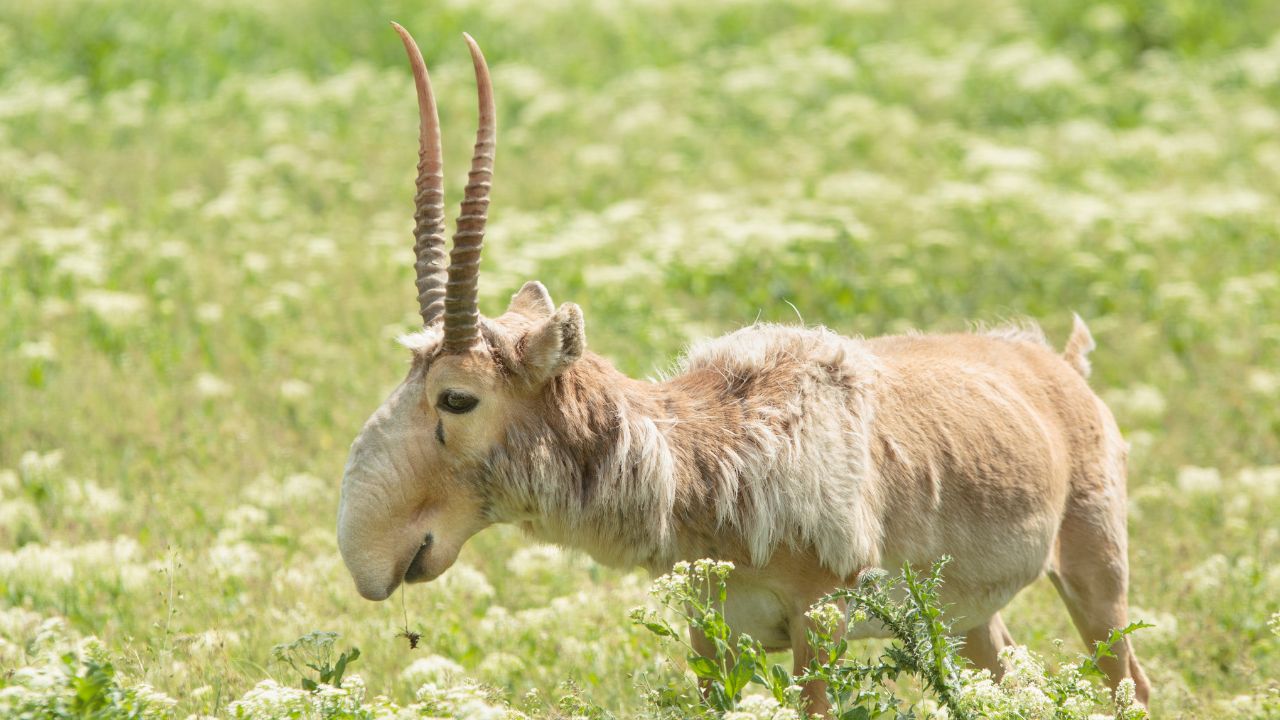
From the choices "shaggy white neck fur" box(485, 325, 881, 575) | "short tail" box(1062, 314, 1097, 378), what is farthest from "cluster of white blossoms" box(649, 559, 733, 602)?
"short tail" box(1062, 314, 1097, 378)

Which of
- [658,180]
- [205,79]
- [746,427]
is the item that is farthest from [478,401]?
[205,79]

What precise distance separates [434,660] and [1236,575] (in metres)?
4.28

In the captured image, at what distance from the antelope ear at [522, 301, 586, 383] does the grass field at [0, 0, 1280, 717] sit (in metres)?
1.56

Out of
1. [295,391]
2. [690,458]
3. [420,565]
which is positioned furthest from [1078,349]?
[295,391]

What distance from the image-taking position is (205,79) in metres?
16.3

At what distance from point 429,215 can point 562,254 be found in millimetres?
5928

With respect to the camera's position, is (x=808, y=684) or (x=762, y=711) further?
(x=808, y=684)

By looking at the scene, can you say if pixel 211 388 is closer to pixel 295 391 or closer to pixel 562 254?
pixel 295 391

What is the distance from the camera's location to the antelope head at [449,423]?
482 centimetres

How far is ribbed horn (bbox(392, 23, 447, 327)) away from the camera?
5.23m

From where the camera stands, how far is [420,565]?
195 inches

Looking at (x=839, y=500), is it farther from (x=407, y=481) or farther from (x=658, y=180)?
(x=658, y=180)

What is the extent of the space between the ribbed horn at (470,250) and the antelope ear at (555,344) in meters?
0.22

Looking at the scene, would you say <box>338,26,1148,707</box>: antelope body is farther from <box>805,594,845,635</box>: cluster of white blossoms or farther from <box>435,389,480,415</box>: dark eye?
<box>805,594,845,635</box>: cluster of white blossoms
